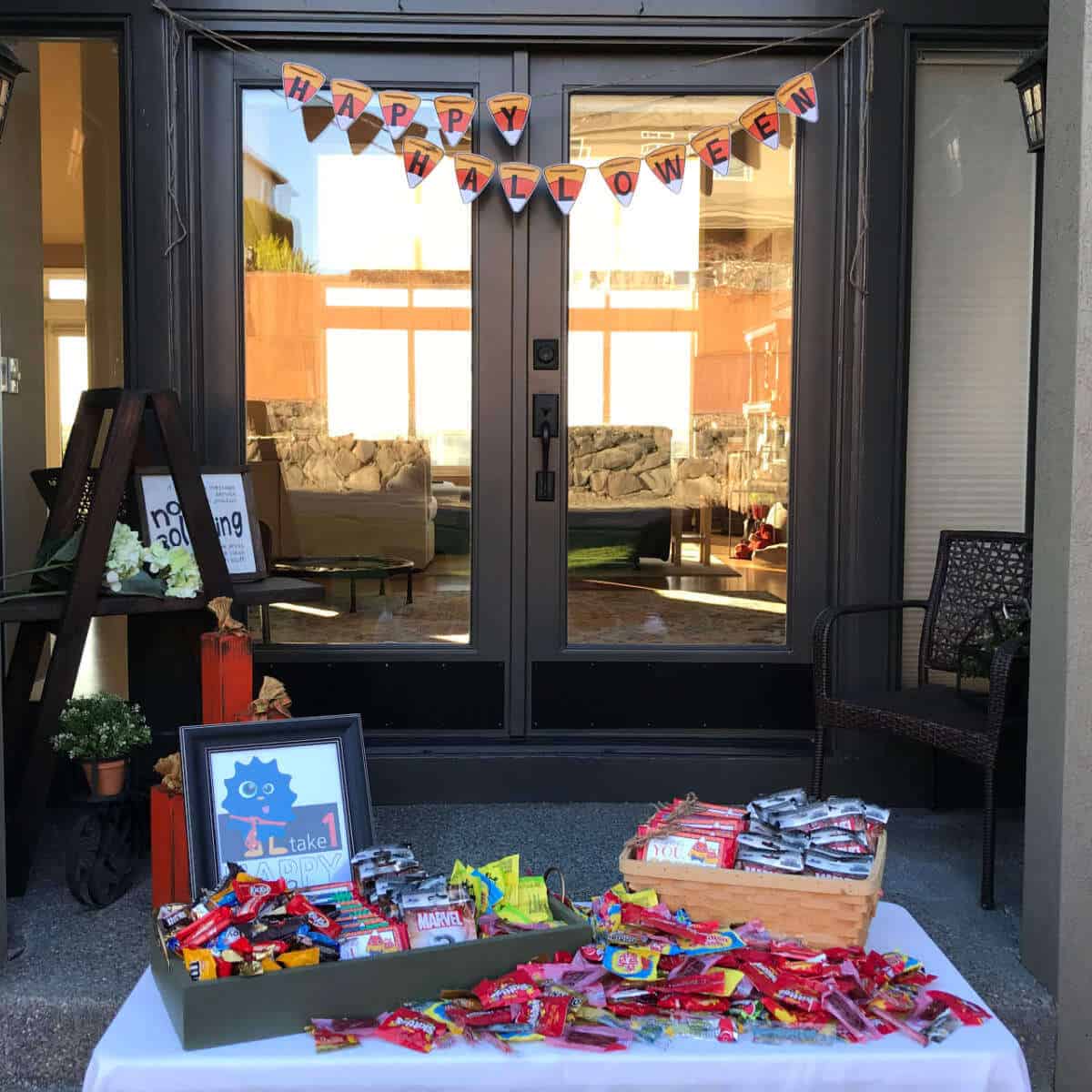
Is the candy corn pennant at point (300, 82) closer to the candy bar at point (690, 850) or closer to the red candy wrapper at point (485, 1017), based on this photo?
the candy bar at point (690, 850)

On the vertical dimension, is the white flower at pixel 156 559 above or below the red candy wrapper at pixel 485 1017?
above

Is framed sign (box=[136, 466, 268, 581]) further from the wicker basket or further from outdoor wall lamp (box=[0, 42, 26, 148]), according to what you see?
the wicker basket

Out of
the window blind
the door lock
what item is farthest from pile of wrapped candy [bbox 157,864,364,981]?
the window blind

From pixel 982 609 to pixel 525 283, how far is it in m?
1.59

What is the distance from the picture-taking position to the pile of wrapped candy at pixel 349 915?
5.77 ft

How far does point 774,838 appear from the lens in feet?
6.63

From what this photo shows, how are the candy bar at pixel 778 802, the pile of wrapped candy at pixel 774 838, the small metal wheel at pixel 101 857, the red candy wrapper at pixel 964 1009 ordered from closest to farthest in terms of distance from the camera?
the red candy wrapper at pixel 964 1009, the pile of wrapped candy at pixel 774 838, the candy bar at pixel 778 802, the small metal wheel at pixel 101 857

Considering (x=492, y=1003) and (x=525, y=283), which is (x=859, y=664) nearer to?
(x=525, y=283)

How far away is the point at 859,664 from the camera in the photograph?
358 centimetres

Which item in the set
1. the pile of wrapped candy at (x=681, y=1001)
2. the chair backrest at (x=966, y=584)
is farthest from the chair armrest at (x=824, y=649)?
the pile of wrapped candy at (x=681, y=1001)

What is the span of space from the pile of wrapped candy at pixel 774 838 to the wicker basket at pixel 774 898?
0.02m

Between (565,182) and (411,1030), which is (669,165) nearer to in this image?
(565,182)

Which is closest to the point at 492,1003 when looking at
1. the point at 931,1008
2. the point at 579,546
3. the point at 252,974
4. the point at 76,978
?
the point at 252,974

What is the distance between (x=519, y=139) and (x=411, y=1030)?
2611 millimetres
